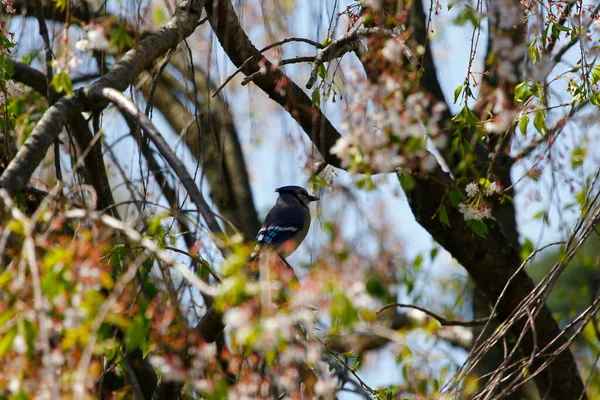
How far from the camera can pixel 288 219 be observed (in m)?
5.49

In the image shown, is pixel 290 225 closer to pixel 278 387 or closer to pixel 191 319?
pixel 191 319

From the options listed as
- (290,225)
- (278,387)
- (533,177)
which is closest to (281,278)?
(278,387)

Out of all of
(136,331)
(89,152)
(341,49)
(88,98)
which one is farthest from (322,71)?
(136,331)

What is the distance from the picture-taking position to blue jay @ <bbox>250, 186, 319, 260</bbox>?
533 cm

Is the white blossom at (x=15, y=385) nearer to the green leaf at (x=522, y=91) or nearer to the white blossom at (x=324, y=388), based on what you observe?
the white blossom at (x=324, y=388)

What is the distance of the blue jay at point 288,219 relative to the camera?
5.33 m

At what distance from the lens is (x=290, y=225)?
544 cm

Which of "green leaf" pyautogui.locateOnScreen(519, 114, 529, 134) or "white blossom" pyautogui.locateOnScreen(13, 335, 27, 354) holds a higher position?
"green leaf" pyautogui.locateOnScreen(519, 114, 529, 134)

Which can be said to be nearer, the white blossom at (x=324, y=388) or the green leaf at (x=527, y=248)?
the white blossom at (x=324, y=388)

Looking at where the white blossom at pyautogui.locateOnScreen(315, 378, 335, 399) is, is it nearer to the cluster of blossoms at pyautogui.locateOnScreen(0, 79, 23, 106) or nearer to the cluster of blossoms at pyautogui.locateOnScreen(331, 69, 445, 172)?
the cluster of blossoms at pyautogui.locateOnScreen(331, 69, 445, 172)

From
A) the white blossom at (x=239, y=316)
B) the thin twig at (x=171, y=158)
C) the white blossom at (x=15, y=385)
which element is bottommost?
the white blossom at (x=15, y=385)

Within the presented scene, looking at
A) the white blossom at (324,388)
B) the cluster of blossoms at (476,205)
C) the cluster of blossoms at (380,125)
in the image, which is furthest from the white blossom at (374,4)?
the white blossom at (324,388)

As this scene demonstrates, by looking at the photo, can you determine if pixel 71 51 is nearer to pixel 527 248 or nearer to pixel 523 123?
pixel 523 123

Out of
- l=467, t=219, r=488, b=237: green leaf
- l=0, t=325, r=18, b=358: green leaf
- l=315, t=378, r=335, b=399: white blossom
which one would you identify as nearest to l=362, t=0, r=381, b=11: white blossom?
l=467, t=219, r=488, b=237: green leaf
